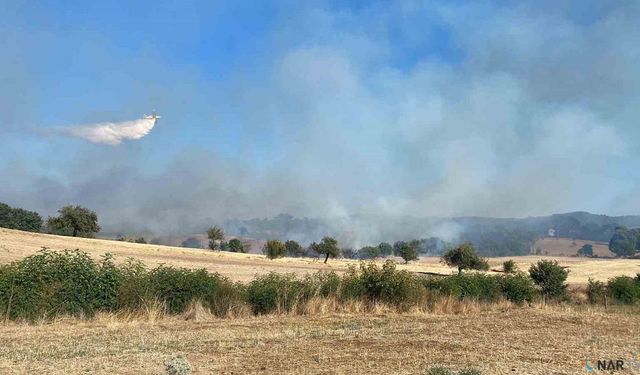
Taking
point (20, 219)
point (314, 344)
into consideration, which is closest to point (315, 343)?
point (314, 344)

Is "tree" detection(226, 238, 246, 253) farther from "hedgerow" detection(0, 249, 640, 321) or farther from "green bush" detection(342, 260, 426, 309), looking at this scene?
"green bush" detection(342, 260, 426, 309)

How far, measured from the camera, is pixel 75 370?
30.4ft

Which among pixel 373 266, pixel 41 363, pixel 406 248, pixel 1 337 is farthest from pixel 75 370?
pixel 406 248

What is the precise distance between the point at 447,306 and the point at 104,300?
→ 1421 centimetres

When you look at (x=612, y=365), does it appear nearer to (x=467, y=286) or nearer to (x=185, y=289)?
(x=185, y=289)

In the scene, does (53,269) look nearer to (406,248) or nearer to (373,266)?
(373,266)

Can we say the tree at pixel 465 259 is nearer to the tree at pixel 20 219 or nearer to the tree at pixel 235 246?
the tree at pixel 235 246

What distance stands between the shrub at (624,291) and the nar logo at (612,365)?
26.5m

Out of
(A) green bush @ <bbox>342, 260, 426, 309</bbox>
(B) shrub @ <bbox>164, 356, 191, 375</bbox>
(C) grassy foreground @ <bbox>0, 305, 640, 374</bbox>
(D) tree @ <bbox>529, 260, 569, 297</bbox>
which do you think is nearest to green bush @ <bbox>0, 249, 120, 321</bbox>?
(C) grassy foreground @ <bbox>0, 305, 640, 374</bbox>

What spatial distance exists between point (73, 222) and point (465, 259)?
7772 cm

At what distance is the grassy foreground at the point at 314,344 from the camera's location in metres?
9.66

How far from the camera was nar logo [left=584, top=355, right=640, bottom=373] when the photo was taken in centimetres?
922

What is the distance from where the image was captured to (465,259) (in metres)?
80.6

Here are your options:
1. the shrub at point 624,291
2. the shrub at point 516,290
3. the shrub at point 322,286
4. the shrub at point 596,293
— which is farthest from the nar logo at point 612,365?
the shrub at point 596,293
